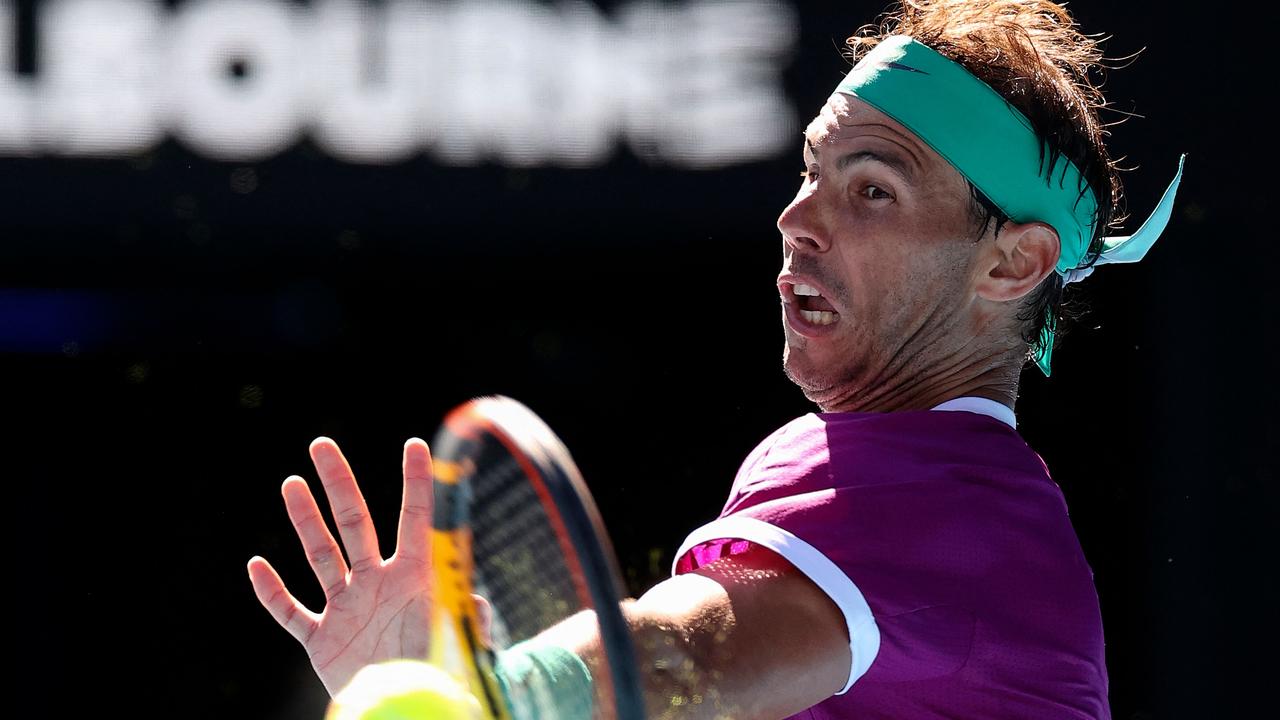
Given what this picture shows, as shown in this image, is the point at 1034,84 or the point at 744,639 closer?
the point at 744,639

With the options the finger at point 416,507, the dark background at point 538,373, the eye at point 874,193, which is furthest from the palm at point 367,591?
the dark background at point 538,373

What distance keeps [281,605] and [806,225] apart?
887 mm

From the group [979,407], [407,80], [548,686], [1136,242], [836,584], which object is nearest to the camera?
[548,686]

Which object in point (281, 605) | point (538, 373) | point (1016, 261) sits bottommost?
point (538, 373)

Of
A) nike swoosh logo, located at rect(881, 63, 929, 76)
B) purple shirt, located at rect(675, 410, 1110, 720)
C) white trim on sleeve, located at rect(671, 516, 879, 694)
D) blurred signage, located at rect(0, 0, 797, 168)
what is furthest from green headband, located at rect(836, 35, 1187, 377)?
blurred signage, located at rect(0, 0, 797, 168)

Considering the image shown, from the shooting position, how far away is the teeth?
192 centimetres

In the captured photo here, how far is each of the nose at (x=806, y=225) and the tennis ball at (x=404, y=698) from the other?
784 millimetres

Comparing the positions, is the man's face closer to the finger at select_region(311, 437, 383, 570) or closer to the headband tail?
the headband tail

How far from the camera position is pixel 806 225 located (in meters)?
1.86

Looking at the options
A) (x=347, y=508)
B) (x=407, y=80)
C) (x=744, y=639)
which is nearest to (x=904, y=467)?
(x=744, y=639)

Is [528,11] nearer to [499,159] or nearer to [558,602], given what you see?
[499,159]

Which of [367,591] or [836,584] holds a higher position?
[836,584]

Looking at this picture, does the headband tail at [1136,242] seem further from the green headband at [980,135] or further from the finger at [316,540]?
the finger at [316,540]

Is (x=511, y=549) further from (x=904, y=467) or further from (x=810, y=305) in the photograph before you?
(x=810, y=305)
